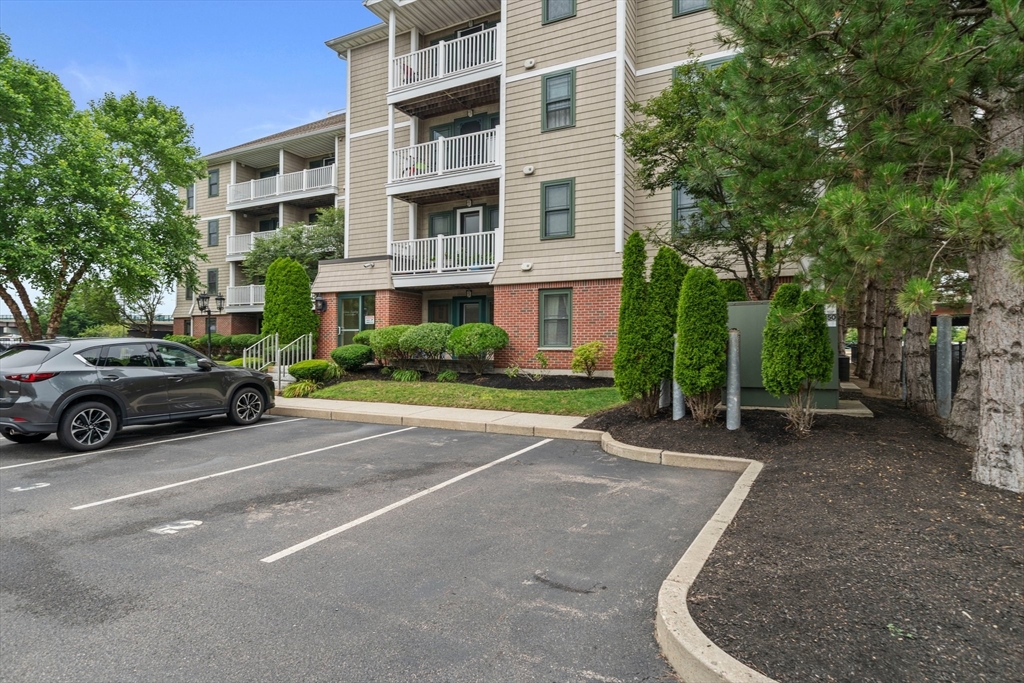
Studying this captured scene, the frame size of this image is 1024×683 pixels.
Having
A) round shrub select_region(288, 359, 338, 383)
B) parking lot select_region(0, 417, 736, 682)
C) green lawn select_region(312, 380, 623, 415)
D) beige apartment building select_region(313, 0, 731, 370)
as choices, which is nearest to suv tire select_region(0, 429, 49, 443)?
parking lot select_region(0, 417, 736, 682)

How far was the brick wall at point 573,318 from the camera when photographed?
531 inches

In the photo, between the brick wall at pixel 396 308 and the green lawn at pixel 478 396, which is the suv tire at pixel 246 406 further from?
the brick wall at pixel 396 308

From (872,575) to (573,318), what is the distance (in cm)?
1095

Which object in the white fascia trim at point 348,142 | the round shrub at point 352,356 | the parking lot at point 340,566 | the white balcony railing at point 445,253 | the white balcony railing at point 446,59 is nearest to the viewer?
the parking lot at point 340,566

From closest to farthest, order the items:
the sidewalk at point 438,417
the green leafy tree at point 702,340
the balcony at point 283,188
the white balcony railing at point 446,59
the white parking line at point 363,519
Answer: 1. the white parking line at point 363,519
2. the green leafy tree at point 702,340
3. the sidewalk at point 438,417
4. the white balcony railing at point 446,59
5. the balcony at point 283,188

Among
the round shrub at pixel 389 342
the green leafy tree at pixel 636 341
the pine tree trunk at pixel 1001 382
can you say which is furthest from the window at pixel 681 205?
the pine tree trunk at pixel 1001 382

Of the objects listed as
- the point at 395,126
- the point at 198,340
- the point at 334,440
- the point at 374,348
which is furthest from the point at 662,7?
the point at 198,340

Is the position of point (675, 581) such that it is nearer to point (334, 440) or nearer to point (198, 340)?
point (334, 440)

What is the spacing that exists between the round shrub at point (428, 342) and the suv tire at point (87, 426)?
281 inches

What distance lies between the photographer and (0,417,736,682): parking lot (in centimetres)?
268

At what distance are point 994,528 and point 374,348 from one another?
13571 millimetres

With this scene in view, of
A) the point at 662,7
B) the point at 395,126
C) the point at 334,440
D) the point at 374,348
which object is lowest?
the point at 334,440

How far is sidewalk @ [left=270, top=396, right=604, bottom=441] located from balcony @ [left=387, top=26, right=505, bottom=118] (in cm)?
955

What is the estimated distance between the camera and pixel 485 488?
18.9ft
